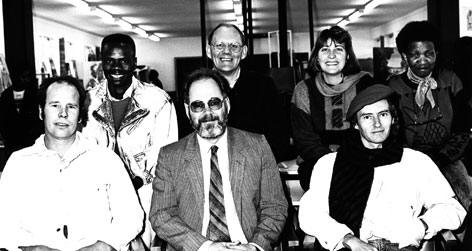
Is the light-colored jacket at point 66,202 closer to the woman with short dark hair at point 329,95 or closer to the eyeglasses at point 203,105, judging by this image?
the eyeglasses at point 203,105

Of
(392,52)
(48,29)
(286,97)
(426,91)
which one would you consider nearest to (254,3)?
(392,52)

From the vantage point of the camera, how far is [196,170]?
285cm

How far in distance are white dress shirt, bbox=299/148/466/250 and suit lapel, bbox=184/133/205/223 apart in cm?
47

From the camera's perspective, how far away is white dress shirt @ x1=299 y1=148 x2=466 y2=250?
8.75 ft

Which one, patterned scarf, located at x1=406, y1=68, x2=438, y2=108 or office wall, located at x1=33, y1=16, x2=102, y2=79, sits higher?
office wall, located at x1=33, y1=16, x2=102, y2=79

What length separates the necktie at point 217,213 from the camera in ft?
9.20

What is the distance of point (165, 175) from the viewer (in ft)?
9.39

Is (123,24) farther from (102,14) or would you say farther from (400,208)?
(400,208)

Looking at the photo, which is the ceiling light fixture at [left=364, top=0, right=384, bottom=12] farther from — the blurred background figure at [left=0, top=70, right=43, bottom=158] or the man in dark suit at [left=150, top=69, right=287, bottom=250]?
the man in dark suit at [left=150, top=69, right=287, bottom=250]

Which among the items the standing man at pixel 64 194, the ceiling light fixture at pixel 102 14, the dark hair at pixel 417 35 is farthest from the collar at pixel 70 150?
the ceiling light fixture at pixel 102 14

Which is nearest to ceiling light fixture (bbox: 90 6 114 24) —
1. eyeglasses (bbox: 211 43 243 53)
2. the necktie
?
eyeglasses (bbox: 211 43 243 53)

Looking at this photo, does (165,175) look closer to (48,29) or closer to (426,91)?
(426,91)

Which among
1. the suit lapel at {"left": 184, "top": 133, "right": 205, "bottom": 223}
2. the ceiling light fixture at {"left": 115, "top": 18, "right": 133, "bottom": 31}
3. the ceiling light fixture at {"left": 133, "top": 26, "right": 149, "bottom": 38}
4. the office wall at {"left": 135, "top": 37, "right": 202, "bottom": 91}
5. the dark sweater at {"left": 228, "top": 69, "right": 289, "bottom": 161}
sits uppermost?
the ceiling light fixture at {"left": 115, "top": 18, "right": 133, "bottom": 31}

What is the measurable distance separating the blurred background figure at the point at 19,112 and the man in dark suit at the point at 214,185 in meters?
3.25
